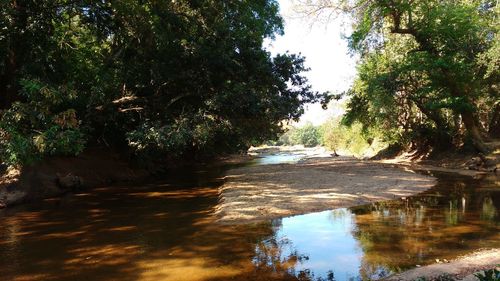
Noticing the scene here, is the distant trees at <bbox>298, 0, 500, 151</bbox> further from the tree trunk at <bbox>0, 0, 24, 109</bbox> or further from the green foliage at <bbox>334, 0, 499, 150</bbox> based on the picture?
the tree trunk at <bbox>0, 0, 24, 109</bbox>

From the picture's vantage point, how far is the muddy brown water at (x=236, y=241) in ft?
25.5

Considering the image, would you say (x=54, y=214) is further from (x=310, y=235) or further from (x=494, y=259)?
(x=494, y=259)

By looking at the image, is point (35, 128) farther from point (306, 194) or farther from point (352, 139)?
point (352, 139)

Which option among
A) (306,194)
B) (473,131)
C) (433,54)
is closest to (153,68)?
(306,194)

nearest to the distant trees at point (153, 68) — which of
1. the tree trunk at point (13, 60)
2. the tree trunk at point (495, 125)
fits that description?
the tree trunk at point (13, 60)

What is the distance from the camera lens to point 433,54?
27.8 m

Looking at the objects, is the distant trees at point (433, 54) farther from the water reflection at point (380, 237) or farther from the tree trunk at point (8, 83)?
the tree trunk at point (8, 83)

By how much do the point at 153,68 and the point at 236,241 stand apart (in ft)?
48.6

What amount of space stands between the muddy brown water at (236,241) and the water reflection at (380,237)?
0.08 feet

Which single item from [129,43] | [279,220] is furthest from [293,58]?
[279,220]

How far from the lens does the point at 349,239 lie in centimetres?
995

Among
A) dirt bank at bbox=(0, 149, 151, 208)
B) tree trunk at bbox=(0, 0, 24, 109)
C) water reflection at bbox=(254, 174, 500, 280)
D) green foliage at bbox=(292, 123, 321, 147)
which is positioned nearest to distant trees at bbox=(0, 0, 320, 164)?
tree trunk at bbox=(0, 0, 24, 109)

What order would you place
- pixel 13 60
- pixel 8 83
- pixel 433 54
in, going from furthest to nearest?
pixel 433 54 < pixel 8 83 < pixel 13 60

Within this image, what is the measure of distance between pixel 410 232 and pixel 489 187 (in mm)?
10231
